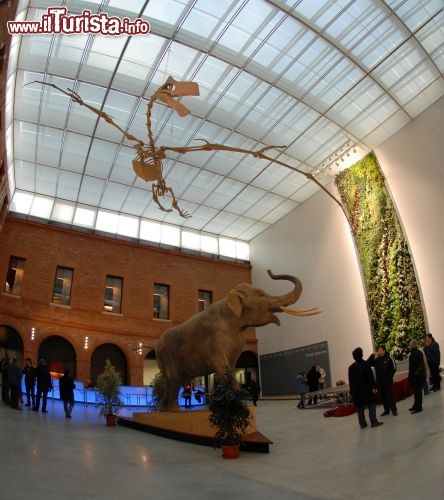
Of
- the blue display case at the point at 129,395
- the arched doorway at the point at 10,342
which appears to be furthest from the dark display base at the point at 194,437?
the arched doorway at the point at 10,342

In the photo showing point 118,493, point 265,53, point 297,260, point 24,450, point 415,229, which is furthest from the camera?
point 297,260

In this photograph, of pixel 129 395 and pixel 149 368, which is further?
pixel 149 368

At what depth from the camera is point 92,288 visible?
78.9ft

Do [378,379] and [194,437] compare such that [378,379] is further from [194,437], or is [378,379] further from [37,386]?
[37,386]

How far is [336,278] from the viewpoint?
23031 mm

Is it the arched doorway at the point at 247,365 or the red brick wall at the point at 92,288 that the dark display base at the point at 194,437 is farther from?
the arched doorway at the point at 247,365

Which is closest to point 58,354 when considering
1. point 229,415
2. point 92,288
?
point 92,288

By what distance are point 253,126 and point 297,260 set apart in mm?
9130

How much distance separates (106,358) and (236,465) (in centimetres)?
1853

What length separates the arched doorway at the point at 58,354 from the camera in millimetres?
21391

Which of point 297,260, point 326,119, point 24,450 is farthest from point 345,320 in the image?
point 24,450

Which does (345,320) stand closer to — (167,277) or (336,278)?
(336,278)

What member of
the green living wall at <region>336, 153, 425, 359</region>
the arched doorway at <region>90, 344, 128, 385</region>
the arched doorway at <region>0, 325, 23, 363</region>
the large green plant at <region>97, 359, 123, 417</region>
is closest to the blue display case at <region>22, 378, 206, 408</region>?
the arched doorway at <region>90, 344, 128, 385</region>

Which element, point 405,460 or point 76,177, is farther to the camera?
point 76,177
